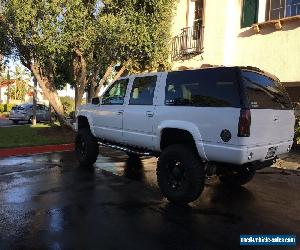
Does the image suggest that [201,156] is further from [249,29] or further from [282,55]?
[249,29]

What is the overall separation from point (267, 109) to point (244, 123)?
2.20 feet

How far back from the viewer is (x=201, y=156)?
20.3 feet

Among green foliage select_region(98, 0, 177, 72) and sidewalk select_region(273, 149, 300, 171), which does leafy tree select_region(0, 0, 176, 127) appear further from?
sidewalk select_region(273, 149, 300, 171)

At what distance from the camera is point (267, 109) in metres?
6.06

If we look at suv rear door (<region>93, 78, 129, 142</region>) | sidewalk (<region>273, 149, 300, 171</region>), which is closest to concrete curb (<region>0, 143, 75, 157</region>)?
suv rear door (<region>93, 78, 129, 142</region>)

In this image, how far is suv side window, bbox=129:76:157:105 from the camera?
24.0 ft

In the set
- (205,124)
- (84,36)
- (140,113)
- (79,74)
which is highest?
(84,36)

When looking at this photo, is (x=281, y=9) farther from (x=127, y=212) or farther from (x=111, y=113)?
(x=127, y=212)

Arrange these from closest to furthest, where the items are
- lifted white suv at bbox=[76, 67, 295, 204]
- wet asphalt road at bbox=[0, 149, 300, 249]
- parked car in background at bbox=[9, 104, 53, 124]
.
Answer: wet asphalt road at bbox=[0, 149, 300, 249], lifted white suv at bbox=[76, 67, 295, 204], parked car in background at bbox=[9, 104, 53, 124]

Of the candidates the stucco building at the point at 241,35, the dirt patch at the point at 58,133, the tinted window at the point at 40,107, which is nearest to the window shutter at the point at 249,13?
the stucco building at the point at 241,35

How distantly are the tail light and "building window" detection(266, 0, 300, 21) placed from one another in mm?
7243

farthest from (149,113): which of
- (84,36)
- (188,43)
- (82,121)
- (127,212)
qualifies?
(188,43)

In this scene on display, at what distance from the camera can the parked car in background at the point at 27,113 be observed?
2680 cm

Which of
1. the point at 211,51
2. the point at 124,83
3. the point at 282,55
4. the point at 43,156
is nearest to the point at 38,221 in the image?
the point at 124,83
